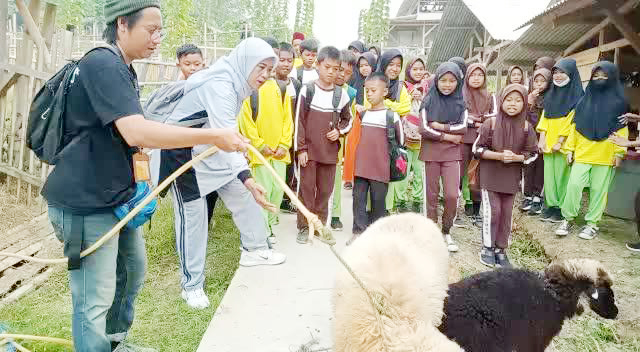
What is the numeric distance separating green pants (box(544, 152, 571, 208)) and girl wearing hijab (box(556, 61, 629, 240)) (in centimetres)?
50

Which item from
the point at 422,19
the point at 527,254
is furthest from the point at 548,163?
the point at 422,19

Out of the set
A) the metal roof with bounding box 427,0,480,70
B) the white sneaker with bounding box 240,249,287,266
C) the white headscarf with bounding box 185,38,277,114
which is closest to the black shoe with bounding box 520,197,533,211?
the white sneaker with bounding box 240,249,287,266

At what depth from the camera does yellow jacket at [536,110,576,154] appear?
249 inches

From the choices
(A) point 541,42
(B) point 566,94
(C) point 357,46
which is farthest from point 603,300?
(A) point 541,42

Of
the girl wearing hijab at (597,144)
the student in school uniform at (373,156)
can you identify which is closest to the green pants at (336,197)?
the student in school uniform at (373,156)

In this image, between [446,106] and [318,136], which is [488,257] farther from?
[318,136]

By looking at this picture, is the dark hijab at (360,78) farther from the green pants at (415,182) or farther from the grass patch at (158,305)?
the grass patch at (158,305)

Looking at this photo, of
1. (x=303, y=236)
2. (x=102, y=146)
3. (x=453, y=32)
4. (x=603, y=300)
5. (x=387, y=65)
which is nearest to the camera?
(x=102, y=146)

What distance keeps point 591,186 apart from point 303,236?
3402 millimetres

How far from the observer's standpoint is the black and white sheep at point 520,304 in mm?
2861

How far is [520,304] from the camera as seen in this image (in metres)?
3.04

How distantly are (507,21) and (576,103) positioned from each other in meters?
7.01

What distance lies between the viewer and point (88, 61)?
7.29 feet

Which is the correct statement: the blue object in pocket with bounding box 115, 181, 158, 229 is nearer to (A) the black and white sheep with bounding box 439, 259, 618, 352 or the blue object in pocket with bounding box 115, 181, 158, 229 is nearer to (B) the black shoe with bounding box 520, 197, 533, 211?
(A) the black and white sheep with bounding box 439, 259, 618, 352
